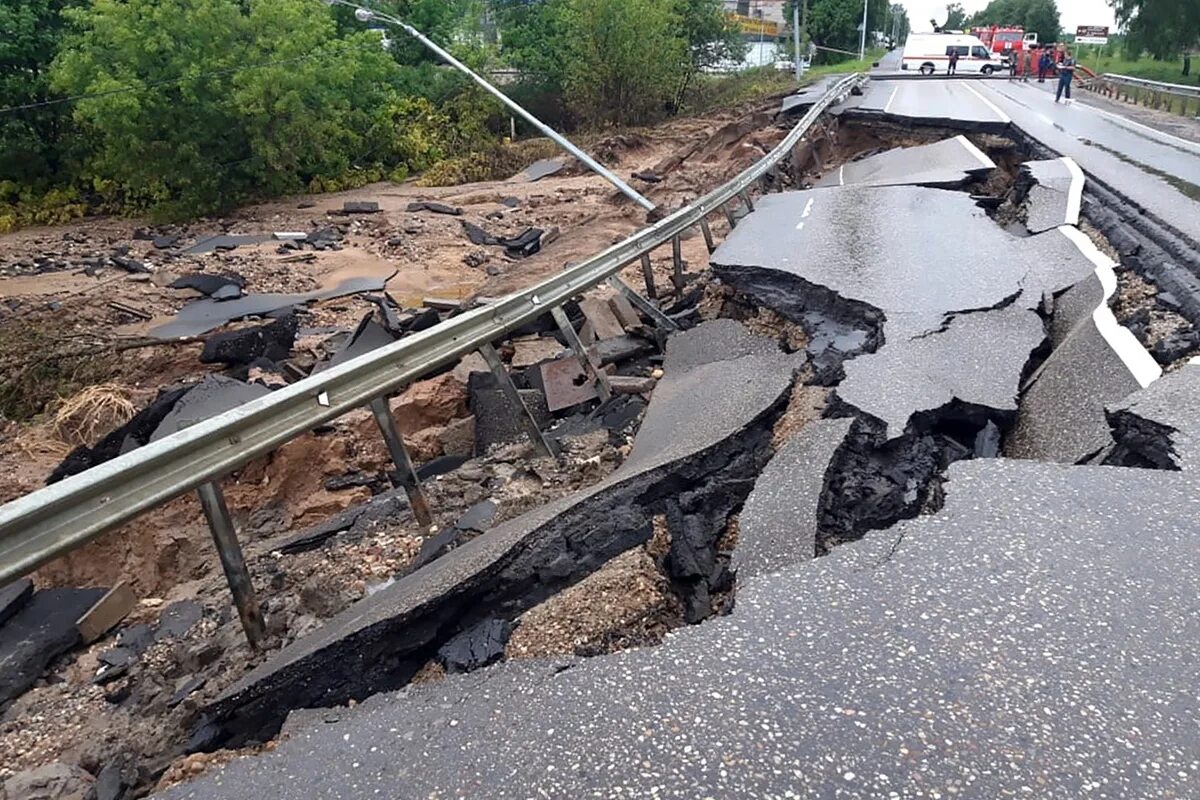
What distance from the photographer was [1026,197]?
955 cm

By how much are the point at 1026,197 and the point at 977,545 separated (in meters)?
8.00

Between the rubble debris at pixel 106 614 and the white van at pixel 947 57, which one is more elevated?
the white van at pixel 947 57

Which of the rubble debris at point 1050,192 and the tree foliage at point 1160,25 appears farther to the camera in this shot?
the tree foliage at point 1160,25

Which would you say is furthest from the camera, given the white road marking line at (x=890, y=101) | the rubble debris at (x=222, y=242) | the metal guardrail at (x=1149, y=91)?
the metal guardrail at (x=1149, y=91)

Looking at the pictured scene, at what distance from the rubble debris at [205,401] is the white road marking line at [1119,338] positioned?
19.2ft

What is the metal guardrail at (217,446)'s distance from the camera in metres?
2.54

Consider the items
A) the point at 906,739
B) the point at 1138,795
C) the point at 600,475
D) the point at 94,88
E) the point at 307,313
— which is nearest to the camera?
the point at 1138,795

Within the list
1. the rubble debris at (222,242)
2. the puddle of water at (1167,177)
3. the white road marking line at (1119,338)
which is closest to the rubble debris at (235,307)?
the rubble debris at (222,242)

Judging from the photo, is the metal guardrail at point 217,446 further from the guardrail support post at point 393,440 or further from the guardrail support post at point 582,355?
the guardrail support post at point 582,355

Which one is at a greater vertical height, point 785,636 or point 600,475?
point 785,636

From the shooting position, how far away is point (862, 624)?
2.63 meters

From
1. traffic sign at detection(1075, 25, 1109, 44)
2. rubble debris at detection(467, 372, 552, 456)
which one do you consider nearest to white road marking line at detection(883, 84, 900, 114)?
rubble debris at detection(467, 372, 552, 456)

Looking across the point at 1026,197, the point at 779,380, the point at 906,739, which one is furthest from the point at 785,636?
the point at 1026,197

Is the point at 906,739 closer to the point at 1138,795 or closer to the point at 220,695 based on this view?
the point at 1138,795
